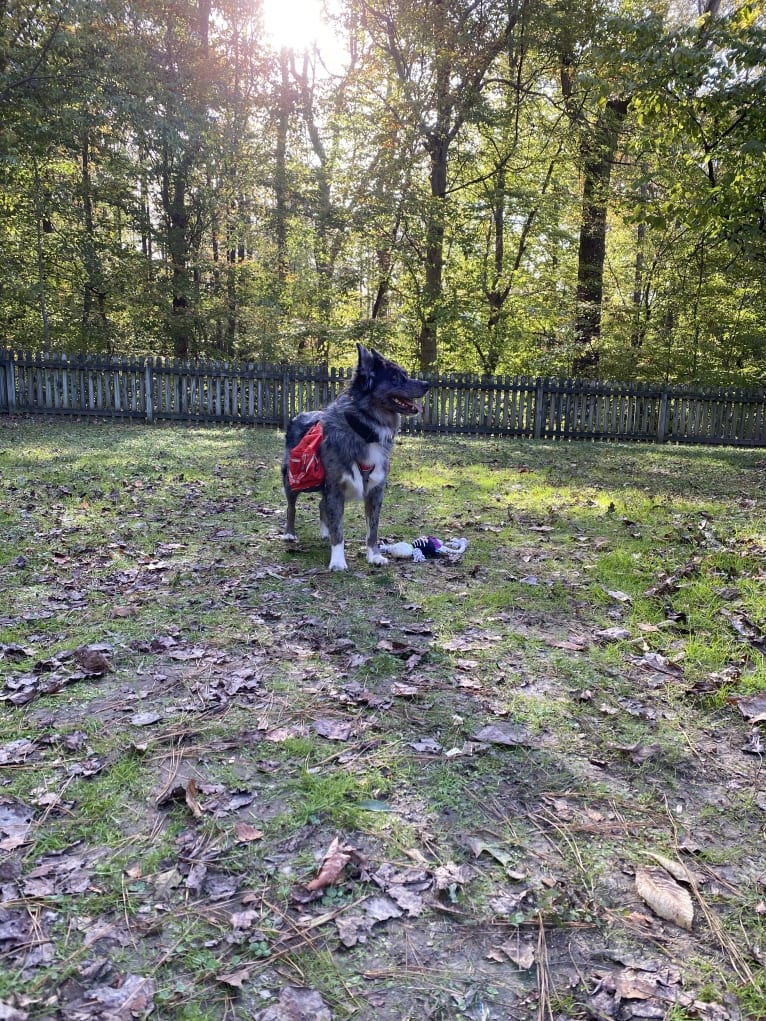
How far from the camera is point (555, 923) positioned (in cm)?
185

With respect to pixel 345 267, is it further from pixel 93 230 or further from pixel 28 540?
pixel 28 540

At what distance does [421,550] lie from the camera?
18.1 ft

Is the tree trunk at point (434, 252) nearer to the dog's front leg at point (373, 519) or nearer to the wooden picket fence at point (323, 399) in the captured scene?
the wooden picket fence at point (323, 399)

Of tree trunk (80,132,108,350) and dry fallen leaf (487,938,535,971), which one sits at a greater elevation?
tree trunk (80,132,108,350)

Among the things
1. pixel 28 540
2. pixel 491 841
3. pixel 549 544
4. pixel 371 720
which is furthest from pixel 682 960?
pixel 28 540

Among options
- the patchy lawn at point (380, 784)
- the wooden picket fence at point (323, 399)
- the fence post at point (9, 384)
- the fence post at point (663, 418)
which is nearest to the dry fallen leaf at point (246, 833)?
the patchy lawn at point (380, 784)

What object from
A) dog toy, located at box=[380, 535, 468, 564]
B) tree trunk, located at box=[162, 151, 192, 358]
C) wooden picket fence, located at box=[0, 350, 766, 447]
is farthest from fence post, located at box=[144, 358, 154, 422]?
dog toy, located at box=[380, 535, 468, 564]

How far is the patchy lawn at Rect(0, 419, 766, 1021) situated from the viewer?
168 cm

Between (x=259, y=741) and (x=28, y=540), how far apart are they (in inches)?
154

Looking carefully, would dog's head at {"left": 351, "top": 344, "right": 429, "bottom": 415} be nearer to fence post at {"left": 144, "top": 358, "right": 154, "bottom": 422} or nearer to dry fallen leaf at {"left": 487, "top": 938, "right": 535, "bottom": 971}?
dry fallen leaf at {"left": 487, "top": 938, "right": 535, "bottom": 971}

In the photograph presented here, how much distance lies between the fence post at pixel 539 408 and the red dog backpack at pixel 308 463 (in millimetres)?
12357

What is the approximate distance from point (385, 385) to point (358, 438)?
475mm

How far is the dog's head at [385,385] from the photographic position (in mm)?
5075

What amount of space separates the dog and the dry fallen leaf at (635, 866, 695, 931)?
3331mm
